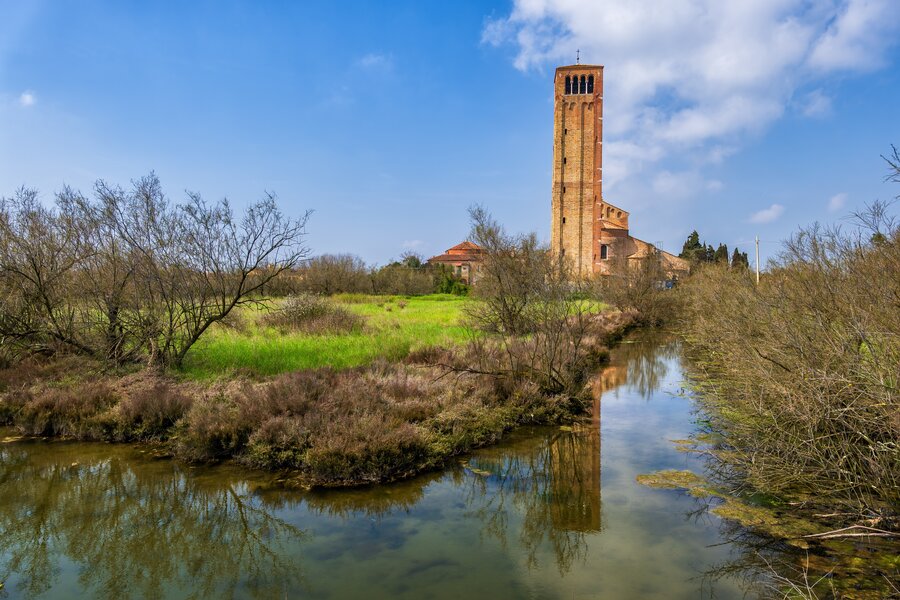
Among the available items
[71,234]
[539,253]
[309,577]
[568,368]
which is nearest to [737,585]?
[309,577]

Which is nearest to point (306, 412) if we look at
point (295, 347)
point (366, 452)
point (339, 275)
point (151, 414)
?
point (366, 452)

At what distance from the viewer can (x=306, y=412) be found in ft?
29.5

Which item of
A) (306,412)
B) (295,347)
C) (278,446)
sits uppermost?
(295,347)

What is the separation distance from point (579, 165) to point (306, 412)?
195ft

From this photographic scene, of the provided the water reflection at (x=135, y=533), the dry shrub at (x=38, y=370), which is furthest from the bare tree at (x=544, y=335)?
the dry shrub at (x=38, y=370)

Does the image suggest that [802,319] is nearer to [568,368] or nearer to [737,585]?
[737,585]

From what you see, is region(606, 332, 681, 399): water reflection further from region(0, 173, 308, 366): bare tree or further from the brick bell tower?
the brick bell tower

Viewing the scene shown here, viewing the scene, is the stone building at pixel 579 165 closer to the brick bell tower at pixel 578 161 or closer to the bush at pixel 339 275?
the brick bell tower at pixel 578 161

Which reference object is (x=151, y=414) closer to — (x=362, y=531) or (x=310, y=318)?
(x=362, y=531)

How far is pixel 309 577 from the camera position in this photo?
5.61m

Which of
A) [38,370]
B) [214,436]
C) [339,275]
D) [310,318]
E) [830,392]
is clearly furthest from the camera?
[339,275]

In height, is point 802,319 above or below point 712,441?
above

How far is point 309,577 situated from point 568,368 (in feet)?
25.9

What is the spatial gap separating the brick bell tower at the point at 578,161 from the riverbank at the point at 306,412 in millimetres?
52831
